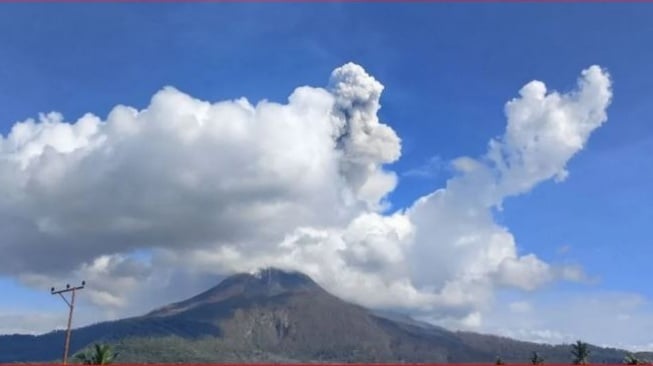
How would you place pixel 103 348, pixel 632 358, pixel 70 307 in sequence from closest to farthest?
pixel 70 307 < pixel 103 348 < pixel 632 358

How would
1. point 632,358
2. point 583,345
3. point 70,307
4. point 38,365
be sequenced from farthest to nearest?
point 583,345, point 632,358, point 70,307, point 38,365

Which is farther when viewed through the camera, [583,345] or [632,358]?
[583,345]

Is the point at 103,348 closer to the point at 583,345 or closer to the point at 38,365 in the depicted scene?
the point at 38,365

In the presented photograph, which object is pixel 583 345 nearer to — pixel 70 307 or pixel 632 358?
pixel 632 358

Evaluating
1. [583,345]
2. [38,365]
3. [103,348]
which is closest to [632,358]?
[583,345]

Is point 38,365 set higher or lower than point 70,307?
lower

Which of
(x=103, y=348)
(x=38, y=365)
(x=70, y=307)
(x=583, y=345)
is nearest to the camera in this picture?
(x=38, y=365)

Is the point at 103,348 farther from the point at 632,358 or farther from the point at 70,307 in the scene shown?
the point at 632,358

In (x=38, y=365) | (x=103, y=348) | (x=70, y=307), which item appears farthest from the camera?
(x=103, y=348)

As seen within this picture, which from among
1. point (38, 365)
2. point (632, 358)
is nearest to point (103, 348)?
point (38, 365)
